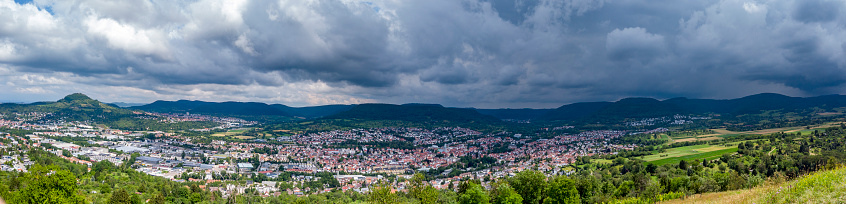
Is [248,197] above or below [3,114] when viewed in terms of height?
below

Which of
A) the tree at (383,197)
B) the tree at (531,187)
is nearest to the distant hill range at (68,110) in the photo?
the tree at (383,197)

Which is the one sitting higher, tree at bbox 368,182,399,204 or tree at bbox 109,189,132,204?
tree at bbox 368,182,399,204

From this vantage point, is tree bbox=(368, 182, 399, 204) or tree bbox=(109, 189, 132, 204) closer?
tree bbox=(368, 182, 399, 204)

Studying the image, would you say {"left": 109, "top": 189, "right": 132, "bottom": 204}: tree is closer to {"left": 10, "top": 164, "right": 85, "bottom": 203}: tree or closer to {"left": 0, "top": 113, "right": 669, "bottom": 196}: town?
{"left": 10, "top": 164, "right": 85, "bottom": 203}: tree

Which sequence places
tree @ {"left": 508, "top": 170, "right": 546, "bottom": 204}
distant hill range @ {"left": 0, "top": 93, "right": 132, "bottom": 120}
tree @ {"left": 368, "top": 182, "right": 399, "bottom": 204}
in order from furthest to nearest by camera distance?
1. distant hill range @ {"left": 0, "top": 93, "right": 132, "bottom": 120}
2. tree @ {"left": 508, "top": 170, "right": 546, "bottom": 204}
3. tree @ {"left": 368, "top": 182, "right": 399, "bottom": 204}

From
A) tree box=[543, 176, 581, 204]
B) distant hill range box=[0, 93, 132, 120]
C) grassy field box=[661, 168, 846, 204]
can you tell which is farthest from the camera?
distant hill range box=[0, 93, 132, 120]

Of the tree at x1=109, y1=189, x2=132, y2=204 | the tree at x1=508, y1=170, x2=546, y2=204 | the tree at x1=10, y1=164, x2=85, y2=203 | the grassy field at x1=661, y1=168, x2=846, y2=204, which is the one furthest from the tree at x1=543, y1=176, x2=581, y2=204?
the tree at x1=109, y1=189, x2=132, y2=204

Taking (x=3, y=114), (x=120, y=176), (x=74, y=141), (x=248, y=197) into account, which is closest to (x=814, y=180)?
(x=248, y=197)

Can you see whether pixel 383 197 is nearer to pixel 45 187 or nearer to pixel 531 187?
pixel 531 187

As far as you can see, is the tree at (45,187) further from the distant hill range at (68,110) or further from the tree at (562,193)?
the distant hill range at (68,110)

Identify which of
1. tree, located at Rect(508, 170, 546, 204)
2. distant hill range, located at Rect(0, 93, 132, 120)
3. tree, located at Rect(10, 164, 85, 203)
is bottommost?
tree, located at Rect(508, 170, 546, 204)

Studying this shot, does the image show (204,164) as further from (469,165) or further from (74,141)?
(469,165)
